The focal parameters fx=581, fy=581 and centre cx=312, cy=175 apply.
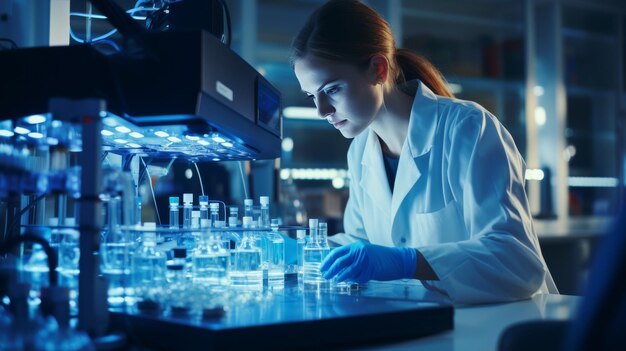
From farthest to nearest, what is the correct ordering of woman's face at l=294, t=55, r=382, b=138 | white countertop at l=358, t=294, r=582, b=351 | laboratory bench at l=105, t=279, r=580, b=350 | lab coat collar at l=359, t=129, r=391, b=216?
lab coat collar at l=359, t=129, r=391, b=216
woman's face at l=294, t=55, r=382, b=138
white countertop at l=358, t=294, r=582, b=351
laboratory bench at l=105, t=279, r=580, b=350

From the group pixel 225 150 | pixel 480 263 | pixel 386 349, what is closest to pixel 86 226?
pixel 386 349

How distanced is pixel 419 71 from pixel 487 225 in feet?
2.46

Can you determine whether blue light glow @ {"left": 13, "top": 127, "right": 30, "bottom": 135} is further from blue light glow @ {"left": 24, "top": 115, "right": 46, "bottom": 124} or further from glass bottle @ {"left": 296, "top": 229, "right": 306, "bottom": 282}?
glass bottle @ {"left": 296, "top": 229, "right": 306, "bottom": 282}

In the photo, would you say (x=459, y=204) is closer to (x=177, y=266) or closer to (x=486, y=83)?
(x=177, y=266)

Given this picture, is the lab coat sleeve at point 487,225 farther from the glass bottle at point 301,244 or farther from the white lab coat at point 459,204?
the glass bottle at point 301,244

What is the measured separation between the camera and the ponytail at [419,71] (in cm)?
205

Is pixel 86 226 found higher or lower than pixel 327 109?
lower

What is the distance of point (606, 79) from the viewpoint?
5.80 m

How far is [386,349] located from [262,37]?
4.07 m

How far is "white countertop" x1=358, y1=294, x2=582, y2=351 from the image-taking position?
98 cm

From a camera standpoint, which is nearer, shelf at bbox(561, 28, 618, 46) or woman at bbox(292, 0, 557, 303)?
woman at bbox(292, 0, 557, 303)

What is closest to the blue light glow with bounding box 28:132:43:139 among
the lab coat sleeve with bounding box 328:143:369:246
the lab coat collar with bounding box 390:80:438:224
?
the lab coat collar with bounding box 390:80:438:224

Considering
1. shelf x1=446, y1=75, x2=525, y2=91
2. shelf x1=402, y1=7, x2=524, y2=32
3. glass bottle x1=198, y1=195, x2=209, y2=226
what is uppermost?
shelf x1=402, y1=7, x2=524, y2=32

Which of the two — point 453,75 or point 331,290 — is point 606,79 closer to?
point 453,75
